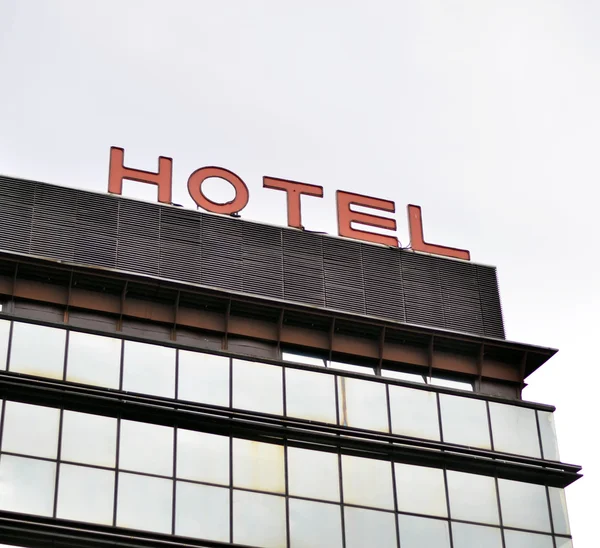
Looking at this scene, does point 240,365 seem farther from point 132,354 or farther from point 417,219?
point 417,219

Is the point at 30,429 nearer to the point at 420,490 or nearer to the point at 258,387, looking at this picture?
the point at 258,387

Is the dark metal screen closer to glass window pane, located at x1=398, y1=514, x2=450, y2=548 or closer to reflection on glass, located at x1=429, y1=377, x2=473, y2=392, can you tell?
reflection on glass, located at x1=429, y1=377, x2=473, y2=392

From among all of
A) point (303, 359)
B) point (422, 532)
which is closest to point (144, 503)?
point (303, 359)

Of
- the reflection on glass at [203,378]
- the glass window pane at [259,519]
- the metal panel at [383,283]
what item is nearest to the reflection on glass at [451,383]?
the metal panel at [383,283]

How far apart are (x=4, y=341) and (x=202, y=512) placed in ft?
29.4

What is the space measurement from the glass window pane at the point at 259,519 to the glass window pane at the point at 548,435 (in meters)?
11.1

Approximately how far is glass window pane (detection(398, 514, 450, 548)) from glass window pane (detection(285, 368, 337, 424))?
450cm

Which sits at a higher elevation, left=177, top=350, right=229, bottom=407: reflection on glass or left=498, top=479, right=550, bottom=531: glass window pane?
left=177, top=350, right=229, bottom=407: reflection on glass

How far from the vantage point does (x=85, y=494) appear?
51031 millimetres

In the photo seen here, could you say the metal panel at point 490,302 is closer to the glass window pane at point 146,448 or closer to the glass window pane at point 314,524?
the glass window pane at point 314,524

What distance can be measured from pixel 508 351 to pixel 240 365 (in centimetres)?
1120

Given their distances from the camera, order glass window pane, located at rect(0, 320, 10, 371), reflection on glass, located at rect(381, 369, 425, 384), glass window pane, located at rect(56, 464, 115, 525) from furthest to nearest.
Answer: reflection on glass, located at rect(381, 369, 425, 384)
glass window pane, located at rect(0, 320, 10, 371)
glass window pane, located at rect(56, 464, 115, 525)

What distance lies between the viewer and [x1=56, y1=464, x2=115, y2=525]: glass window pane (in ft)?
166

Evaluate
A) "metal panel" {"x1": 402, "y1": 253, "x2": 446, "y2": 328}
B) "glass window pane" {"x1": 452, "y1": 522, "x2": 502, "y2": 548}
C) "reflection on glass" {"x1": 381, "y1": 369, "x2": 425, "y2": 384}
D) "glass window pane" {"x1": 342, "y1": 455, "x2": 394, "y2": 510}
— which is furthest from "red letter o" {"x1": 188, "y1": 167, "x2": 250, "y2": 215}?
"glass window pane" {"x1": 452, "y1": 522, "x2": 502, "y2": 548}
